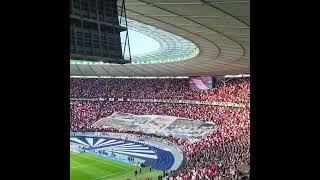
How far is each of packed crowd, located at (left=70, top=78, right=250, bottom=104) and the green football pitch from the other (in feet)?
58.0

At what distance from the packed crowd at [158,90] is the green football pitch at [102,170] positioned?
1768 cm

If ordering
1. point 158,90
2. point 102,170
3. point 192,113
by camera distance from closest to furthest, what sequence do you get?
point 102,170 < point 192,113 < point 158,90

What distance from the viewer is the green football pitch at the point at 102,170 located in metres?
26.3

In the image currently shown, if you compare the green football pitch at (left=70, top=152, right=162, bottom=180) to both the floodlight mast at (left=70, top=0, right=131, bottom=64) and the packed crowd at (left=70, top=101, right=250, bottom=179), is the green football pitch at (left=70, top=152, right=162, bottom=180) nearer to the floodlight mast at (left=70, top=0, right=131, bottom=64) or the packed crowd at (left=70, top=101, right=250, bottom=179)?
the packed crowd at (left=70, top=101, right=250, bottom=179)

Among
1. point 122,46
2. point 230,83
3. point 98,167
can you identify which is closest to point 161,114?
point 230,83

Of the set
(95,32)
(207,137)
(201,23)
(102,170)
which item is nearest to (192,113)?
(207,137)

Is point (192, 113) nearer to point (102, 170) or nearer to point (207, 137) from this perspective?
point (207, 137)

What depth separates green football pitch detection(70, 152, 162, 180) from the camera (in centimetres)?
2631

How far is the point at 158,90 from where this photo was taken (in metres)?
53.6

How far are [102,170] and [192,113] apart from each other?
731 inches

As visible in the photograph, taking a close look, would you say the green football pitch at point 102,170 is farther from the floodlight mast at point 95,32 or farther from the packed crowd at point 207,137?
the floodlight mast at point 95,32
